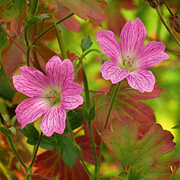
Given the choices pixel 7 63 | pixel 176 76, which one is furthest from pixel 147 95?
pixel 176 76

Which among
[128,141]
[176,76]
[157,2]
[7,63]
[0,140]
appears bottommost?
[176,76]

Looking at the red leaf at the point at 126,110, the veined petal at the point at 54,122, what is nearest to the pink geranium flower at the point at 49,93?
the veined petal at the point at 54,122

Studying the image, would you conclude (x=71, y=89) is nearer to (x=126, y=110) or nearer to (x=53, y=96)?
(x=53, y=96)

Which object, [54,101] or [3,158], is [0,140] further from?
[54,101]

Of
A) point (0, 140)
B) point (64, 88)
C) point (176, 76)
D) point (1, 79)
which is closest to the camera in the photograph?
point (64, 88)

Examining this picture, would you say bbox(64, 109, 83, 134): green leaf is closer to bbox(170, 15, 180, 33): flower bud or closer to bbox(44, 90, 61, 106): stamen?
bbox(44, 90, 61, 106): stamen

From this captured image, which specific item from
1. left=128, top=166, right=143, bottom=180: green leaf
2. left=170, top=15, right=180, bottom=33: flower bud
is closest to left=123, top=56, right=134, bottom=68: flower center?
left=170, top=15, right=180, bottom=33: flower bud

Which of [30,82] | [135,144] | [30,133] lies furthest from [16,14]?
[135,144]
